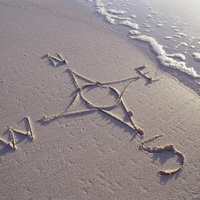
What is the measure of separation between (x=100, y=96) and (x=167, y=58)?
198 centimetres

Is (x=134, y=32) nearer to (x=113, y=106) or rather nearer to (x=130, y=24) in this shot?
(x=130, y=24)

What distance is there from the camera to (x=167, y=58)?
5426 millimetres

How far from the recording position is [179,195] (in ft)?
9.93

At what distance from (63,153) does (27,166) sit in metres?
0.48

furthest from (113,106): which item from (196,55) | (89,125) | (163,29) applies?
(163,29)

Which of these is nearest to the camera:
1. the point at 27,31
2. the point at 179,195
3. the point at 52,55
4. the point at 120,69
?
the point at 179,195

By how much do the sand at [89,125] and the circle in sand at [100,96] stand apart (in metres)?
0.02

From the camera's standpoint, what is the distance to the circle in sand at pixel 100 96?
418 cm

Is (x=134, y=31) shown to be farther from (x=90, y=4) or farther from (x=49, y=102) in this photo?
(x=49, y=102)

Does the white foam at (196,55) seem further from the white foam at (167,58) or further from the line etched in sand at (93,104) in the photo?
the line etched in sand at (93,104)

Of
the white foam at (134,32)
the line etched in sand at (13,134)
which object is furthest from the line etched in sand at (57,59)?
the white foam at (134,32)

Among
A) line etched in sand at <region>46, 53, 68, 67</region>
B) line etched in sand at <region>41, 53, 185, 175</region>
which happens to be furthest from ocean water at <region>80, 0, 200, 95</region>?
line etched in sand at <region>46, 53, 68, 67</region>

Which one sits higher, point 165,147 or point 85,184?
point 165,147

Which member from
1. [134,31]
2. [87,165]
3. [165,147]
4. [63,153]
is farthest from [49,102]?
[134,31]
